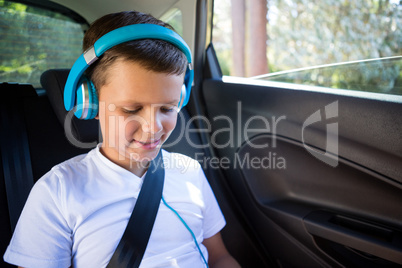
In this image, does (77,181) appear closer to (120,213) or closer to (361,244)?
(120,213)

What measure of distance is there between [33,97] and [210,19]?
0.91 m

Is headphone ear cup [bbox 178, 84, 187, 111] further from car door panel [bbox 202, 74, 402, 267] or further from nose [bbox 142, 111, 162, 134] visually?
car door panel [bbox 202, 74, 402, 267]

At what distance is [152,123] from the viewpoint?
97 centimetres

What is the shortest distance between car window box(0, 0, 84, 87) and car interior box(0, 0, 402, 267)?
34mm

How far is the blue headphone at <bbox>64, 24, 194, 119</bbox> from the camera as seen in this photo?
0.92 meters

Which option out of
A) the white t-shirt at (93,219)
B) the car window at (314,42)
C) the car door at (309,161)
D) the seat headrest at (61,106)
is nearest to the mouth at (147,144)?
the white t-shirt at (93,219)

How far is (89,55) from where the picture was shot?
3.07 ft

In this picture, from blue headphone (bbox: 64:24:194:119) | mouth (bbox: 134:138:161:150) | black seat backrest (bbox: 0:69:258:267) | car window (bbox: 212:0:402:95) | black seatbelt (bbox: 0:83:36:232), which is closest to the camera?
blue headphone (bbox: 64:24:194:119)

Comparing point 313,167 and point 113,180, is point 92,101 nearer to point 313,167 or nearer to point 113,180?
point 113,180

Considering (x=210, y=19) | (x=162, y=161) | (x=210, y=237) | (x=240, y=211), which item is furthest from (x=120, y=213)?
(x=210, y=19)

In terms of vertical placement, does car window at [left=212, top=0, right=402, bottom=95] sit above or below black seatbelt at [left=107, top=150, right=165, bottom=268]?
above

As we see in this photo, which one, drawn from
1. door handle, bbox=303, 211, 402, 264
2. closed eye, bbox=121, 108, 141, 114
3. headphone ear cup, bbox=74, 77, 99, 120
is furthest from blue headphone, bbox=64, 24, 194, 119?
door handle, bbox=303, 211, 402, 264

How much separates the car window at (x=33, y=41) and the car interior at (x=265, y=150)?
0.11ft

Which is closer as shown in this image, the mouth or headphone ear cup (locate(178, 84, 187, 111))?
the mouth
